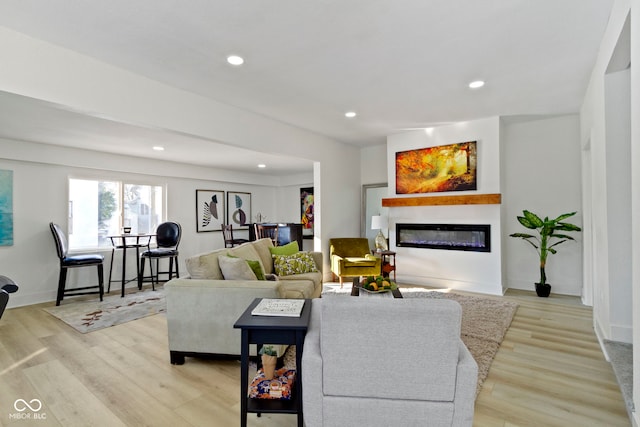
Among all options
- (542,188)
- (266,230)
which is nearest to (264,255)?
(266,230)

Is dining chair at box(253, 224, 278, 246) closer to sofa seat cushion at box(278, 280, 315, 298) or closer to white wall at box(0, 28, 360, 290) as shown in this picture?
white wall at box(0, 28, 360, 290)

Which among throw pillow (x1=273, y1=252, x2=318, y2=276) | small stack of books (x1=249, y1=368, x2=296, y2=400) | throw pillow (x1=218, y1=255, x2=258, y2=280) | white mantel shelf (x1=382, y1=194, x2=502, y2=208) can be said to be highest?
white mantel shelf (x1=382, y1=194, x2=502, y2=208)

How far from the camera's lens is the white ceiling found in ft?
6.89

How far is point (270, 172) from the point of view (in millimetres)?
8453

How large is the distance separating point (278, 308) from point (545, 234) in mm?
4308

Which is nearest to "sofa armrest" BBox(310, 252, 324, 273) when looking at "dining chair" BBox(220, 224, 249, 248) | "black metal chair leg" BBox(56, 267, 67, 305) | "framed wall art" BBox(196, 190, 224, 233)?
"dining chair" BBox(220, 224, 249, 248)

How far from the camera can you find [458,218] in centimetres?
500

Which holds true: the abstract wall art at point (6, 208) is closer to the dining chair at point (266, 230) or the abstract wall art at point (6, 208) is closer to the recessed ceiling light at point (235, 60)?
the dining chair at point (266, 230)

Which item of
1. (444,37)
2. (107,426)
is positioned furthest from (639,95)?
(107,426)

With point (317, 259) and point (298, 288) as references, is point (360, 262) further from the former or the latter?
point (298, 288)

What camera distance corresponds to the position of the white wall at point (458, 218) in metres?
4.63

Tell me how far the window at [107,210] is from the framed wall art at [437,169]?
505cm

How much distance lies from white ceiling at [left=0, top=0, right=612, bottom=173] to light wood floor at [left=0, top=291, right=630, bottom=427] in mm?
2199

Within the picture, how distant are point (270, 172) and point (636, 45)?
748 centimetres
